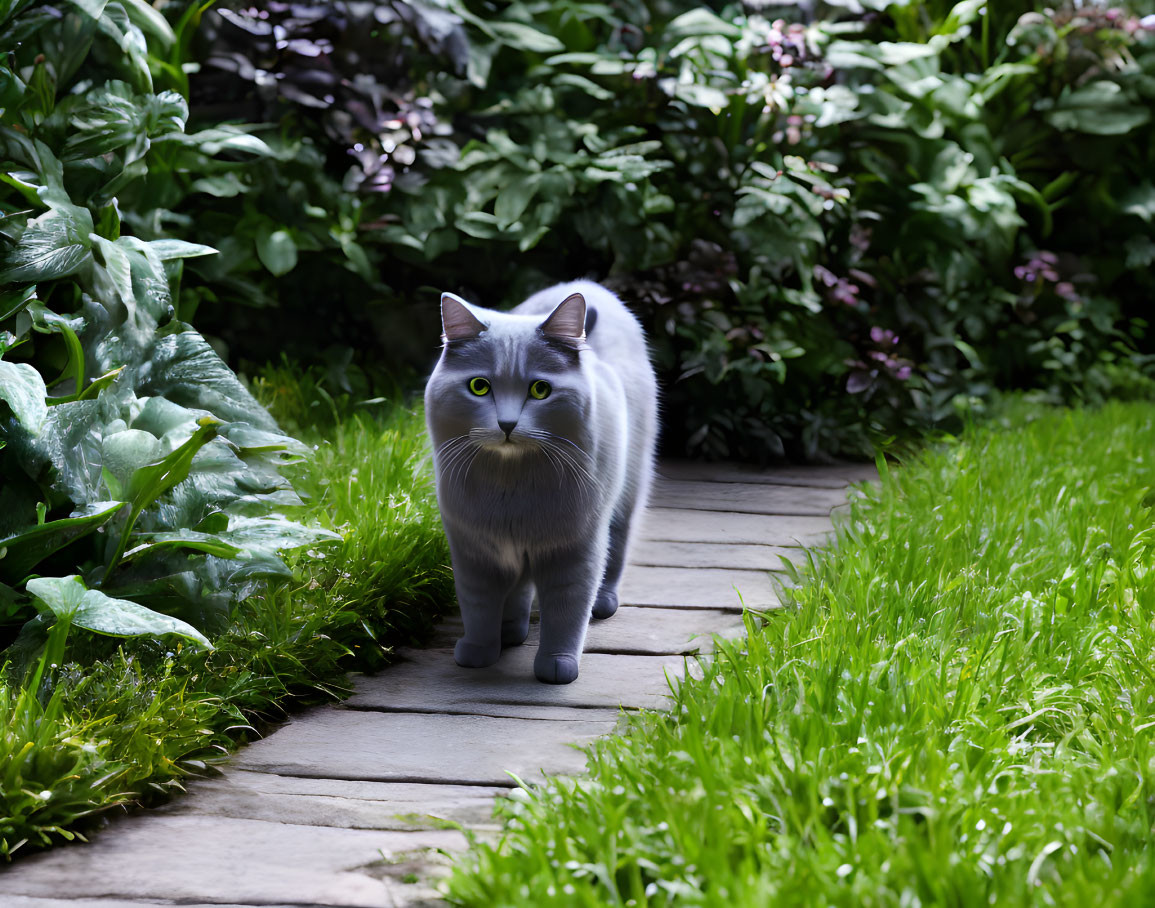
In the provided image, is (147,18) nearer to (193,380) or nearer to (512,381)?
(193,380)

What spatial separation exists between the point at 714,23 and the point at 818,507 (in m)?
2.29

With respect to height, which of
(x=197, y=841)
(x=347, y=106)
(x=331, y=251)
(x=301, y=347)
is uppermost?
(x=347, y=106)

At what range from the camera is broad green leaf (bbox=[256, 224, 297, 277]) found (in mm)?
3822

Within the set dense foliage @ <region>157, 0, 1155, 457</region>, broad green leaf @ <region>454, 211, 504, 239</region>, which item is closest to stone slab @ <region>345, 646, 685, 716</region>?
dense foliage @ <region>157, 0, 1155, 457</region>

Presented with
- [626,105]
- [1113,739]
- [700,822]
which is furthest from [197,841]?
[626,105]

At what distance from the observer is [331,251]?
4.20m

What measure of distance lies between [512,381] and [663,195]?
94.5 inches

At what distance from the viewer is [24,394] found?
190 cm

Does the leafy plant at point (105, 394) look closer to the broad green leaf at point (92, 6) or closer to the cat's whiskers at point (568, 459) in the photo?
the broad green leaf at point (92, 6)

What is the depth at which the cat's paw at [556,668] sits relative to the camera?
2.27 meters

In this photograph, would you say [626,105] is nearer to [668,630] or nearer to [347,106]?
[347,106]

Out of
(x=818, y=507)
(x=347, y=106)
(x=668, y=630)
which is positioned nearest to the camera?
(x=668, y=630)

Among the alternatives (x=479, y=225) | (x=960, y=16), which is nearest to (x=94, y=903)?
(x=479, y=225)

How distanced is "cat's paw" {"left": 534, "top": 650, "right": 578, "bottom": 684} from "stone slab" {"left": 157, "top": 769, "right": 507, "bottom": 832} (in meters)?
0.45
